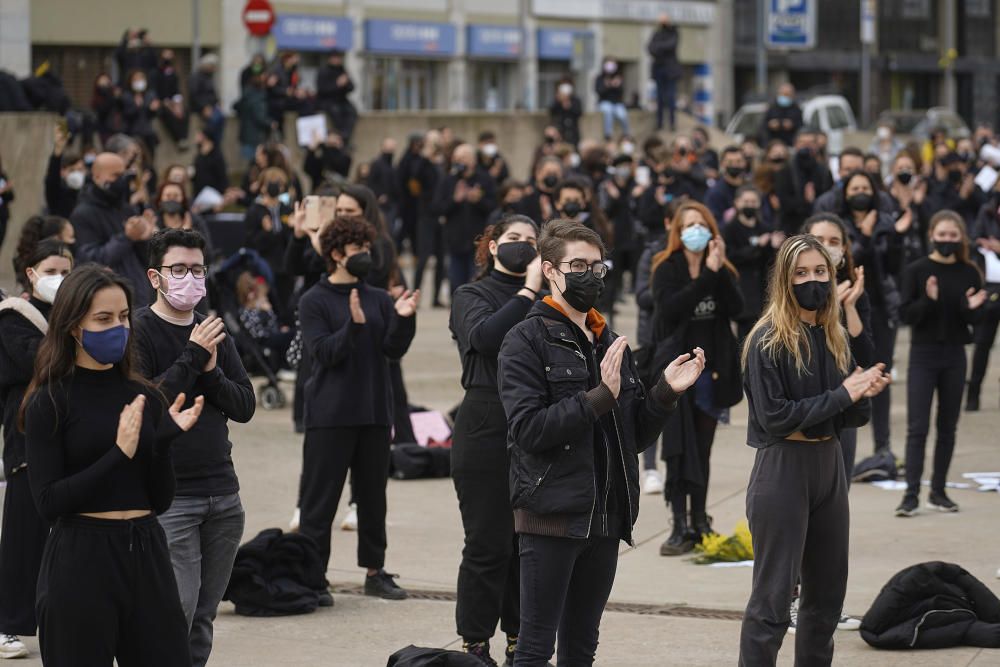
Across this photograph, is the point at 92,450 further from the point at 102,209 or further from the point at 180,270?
the point at 102,209

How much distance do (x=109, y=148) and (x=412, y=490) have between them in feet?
11.9

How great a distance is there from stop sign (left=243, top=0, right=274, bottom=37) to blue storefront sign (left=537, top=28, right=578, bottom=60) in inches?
676

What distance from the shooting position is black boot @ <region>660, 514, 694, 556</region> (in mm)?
9516

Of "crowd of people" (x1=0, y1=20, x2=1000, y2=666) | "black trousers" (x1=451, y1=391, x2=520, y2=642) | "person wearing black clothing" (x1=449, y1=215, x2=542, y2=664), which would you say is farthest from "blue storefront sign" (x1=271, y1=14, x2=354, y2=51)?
"black trousers" (x1=451, y1=391, x2=520, y2=642)

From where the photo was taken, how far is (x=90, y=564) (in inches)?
205

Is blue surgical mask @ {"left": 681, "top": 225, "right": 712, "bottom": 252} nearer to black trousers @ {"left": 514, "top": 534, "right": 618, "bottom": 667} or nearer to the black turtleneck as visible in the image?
the black turtleneck

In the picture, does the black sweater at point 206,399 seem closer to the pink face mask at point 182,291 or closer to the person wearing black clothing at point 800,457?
the pink face mask at point 182,291

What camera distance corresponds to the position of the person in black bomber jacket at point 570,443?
5816 millimetres

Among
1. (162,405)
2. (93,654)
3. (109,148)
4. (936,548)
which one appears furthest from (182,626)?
(109,148)

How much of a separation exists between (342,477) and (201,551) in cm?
205

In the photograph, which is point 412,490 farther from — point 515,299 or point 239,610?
point 515,299

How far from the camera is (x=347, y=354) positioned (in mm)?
8289

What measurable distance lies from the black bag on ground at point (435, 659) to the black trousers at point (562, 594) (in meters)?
0.74

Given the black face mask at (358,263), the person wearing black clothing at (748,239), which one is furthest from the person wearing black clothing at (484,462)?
the person wearing black clothing at (748,239)
